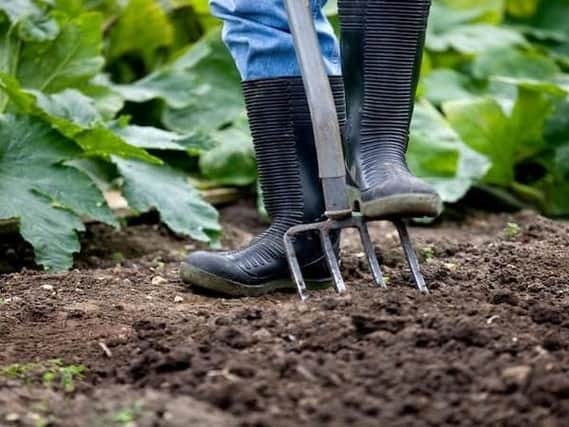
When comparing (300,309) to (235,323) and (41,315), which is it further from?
(41,315)

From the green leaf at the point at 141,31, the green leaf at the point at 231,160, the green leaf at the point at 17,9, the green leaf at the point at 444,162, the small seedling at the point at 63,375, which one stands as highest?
the green leaf at the point at 17,9

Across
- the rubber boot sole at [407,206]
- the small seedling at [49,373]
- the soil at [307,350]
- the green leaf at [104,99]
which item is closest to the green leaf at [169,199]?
the green leaf at [104,99]

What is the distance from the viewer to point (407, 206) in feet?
8.71

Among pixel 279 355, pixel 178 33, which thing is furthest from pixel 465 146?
pixel 279 355

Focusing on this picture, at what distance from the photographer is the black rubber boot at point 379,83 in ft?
9.14

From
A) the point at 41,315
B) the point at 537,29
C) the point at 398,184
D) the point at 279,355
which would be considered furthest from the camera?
the point at 537,29

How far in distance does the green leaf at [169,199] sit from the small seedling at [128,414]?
72.1 inches

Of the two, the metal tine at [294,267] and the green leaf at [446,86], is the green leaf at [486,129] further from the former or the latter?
the metal tine at [294,267]

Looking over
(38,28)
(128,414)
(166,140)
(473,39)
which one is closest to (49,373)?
(128,414)

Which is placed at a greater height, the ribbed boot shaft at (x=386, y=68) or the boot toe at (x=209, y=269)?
the ribbed boot shaft at (x=386, y=68)

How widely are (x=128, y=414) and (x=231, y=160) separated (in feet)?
9.69

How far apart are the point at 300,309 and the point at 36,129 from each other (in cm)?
152

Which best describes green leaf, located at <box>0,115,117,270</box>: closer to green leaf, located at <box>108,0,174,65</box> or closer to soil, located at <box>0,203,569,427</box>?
soil, located at <box>0,203,569,427</box>

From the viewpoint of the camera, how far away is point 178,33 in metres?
5.54
